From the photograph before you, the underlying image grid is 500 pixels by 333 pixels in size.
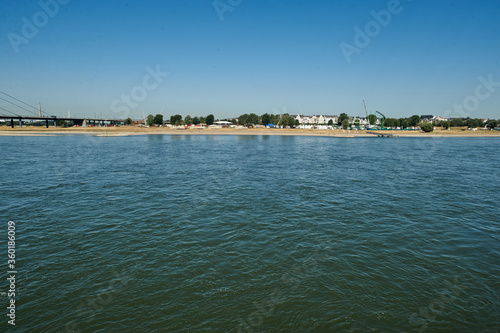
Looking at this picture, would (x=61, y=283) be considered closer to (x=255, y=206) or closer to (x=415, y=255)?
(x=255, y=206)

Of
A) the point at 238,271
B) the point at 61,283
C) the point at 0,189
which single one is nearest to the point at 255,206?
Answer: the point at 238,271

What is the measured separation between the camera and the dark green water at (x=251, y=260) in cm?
947

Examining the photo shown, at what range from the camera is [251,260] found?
1320cm

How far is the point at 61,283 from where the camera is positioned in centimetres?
1114

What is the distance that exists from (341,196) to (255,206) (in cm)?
937

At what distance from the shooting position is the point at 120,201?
901 inches

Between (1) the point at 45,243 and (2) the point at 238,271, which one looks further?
(1) the point at 45,243

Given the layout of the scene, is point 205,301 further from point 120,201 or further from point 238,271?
point 120,201

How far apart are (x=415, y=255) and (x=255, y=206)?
38.5 ft

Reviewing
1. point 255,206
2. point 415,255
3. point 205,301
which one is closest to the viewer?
point 205,301

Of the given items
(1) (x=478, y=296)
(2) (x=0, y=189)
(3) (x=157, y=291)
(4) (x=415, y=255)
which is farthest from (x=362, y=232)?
(2) (x=0, y=189)

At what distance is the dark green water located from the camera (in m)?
9.47

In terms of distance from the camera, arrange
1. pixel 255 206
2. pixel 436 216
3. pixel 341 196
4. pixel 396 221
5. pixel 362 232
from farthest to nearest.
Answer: pixel 341 196 < pixel 255 206 < pixel 436 216 < pixel 396 221 < pixel 362 232

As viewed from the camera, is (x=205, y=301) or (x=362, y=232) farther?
(x=362, y=232)
